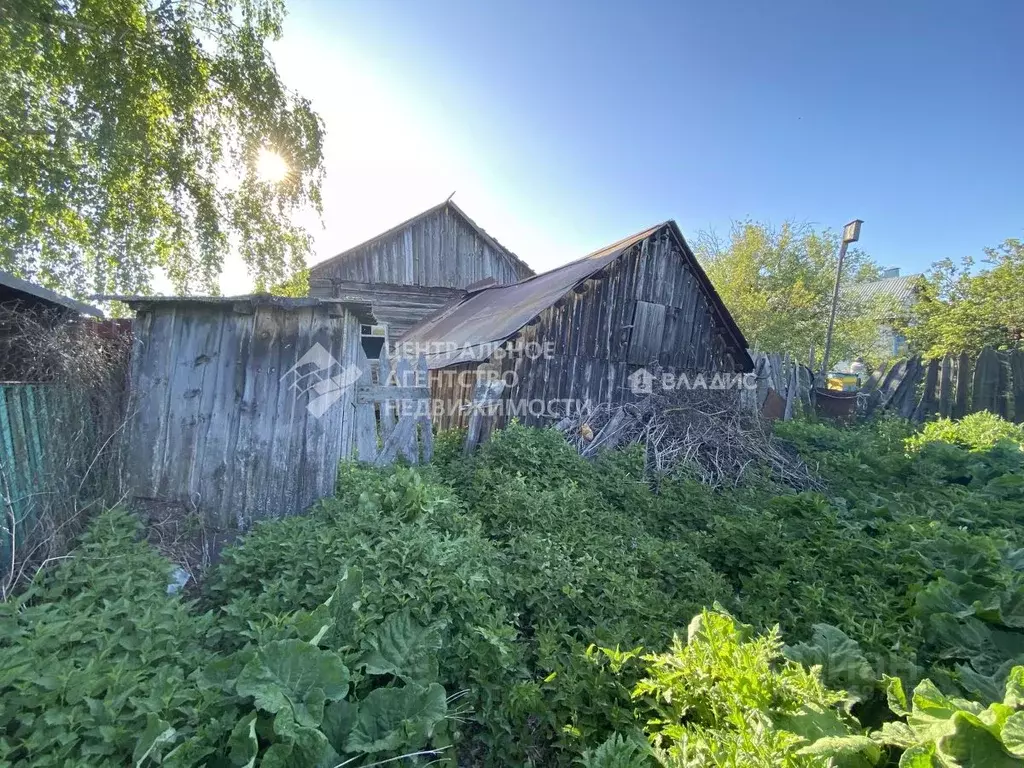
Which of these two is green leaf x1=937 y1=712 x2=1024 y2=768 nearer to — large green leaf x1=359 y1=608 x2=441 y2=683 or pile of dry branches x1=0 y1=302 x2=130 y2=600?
large green leaf x1=359 y1=608 x2=441 y2=683

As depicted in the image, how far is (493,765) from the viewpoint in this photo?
2.24 m

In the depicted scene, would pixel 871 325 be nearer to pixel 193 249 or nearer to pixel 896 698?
pixel 896 698

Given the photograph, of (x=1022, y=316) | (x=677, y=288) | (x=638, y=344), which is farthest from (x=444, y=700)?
(x=1022, y=316)

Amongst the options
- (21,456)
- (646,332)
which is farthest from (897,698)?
(646,332)

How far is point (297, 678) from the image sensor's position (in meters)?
2.00

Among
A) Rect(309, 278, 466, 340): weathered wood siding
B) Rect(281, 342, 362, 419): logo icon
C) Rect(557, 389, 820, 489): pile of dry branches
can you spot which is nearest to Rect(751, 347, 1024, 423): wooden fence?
Rect(557, 389, 820, 489): pile of dry branches

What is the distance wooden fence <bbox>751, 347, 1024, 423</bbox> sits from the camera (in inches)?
391

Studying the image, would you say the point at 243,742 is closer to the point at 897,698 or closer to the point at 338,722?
the point at 338,722

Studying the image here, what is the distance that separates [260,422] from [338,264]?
423 inches

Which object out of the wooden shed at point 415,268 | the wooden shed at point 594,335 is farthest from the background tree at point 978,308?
the wooden shed at point 415,268

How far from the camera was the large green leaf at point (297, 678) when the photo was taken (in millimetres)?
1880

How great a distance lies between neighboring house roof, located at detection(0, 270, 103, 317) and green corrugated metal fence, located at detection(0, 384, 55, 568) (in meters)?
0.70

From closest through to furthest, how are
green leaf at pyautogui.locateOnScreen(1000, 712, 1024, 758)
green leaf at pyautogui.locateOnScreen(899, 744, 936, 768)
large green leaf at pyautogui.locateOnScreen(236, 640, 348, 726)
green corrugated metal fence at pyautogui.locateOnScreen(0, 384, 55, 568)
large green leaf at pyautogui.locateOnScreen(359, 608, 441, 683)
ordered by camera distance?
green leaf at pyautogui.locateOnScreen(1000, 712, 1024, 758)
green leaf at pyautogui.locateOnScreen(899, 744, 936, 768)
large green leaf at pyautogui.locateOnScreen(236, 640, 348, 726)
large green leaf at pyautogui.locateOnScreen(359, 608, 441, 683)
green corrugated metal fence at pyautogui.locateOnScreen(0, 384, 55, 568)

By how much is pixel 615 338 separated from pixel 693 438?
7.65 feet
